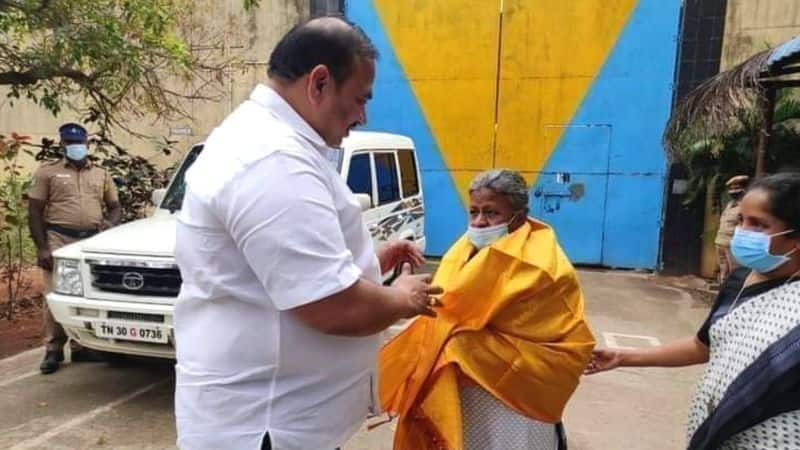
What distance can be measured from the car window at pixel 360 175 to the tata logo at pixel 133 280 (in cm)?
213

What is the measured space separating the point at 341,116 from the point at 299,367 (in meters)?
0.56

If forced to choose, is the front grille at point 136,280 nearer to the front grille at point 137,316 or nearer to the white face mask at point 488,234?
the front grille at point 137,316

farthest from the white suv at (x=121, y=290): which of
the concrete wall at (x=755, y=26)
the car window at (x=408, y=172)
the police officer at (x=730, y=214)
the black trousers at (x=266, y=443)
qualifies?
the concrete wall at (x=755, y=26)

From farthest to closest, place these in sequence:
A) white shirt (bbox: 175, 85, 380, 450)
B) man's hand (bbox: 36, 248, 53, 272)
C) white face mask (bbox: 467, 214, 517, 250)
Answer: man's hand (bbox: 36, 248, 53, 272) → white face mask (bbox: 467, 214, 517, 250) → white shirt (bbox: 175, 85, 380, 450)

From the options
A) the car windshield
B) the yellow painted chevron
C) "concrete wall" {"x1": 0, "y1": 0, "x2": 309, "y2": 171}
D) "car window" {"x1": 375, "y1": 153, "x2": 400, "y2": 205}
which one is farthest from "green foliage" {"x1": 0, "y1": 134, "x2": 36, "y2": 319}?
the yellow painted chevron

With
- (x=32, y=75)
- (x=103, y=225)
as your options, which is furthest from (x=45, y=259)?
(x=32, y=75)

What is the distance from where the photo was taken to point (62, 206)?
4664mm

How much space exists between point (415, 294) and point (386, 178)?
16.1 ft

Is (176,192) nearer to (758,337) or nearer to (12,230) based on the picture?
(12,230)

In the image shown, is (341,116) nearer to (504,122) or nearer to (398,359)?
(398,359)

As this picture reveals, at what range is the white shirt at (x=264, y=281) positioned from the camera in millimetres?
1183

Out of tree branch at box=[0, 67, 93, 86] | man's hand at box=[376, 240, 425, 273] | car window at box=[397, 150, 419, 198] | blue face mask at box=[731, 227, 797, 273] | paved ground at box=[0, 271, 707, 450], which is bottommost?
paved ground at box=[0, 271, 707, 450]

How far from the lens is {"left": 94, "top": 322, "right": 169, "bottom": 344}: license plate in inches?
148

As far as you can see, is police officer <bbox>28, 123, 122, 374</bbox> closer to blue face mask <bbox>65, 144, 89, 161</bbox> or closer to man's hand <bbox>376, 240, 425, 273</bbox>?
blue face mask <bbox>65, 144, 89, 161</bbox>
